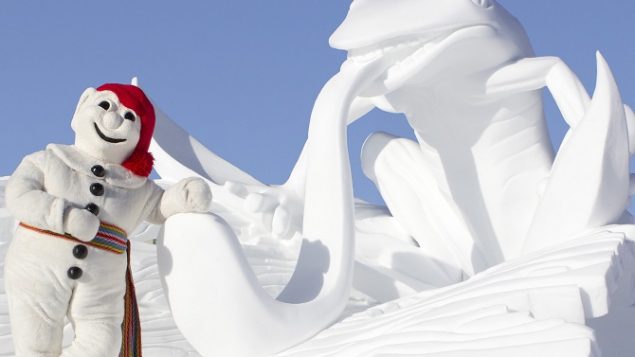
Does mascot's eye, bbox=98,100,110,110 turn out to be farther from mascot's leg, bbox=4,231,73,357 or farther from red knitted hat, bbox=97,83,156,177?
mascot's leg, bbox=4,231,73,357

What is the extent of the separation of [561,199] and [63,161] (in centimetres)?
173

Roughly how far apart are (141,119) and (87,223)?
432 millimetres

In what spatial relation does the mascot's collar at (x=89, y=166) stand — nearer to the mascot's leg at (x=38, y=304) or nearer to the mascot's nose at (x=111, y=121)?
the mascot's nose at (x=111, y=121)

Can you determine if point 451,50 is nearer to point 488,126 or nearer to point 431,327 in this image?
point 488,126

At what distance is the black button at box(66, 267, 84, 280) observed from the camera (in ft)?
10.4

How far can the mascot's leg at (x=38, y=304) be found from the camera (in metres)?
3.15

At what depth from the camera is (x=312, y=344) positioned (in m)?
3.40

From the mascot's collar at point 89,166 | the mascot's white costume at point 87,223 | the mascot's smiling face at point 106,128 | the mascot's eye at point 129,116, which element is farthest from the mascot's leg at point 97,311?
the mascot's eye at point 129,116

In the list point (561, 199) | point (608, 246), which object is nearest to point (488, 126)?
point (561, 199)

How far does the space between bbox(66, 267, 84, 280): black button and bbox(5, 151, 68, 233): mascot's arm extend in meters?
0.12

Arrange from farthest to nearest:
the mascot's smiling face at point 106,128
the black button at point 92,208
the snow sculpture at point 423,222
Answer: the mascot's smiling face at point 106,128
the black button at point 92,208
the snow sculpture at point 423,222

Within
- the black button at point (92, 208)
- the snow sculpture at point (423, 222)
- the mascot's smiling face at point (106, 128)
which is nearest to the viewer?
the snow sculpture at point (423, 222)

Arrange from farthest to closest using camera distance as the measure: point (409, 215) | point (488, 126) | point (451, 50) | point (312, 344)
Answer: point (409, 215), point (488, 126), point (451, 50), point (312, 344)

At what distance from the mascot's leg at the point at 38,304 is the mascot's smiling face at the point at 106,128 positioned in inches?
13.8
